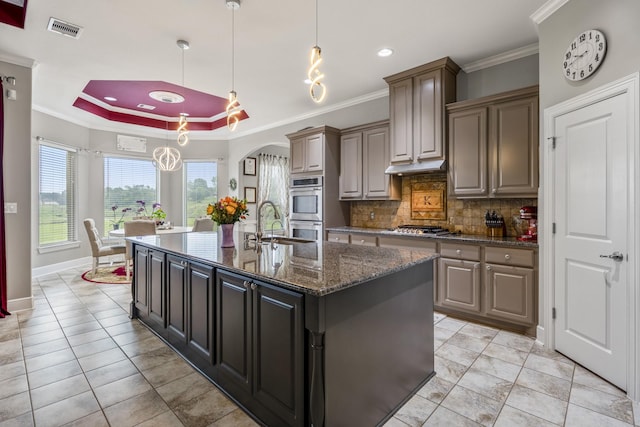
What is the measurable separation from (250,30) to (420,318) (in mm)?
2989

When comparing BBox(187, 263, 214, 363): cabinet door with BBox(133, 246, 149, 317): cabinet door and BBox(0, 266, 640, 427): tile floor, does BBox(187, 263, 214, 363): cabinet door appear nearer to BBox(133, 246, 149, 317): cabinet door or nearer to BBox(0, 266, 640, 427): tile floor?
BBox(0, 266, 640, 427): tile floor

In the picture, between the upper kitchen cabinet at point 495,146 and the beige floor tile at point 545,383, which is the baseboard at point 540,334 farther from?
the upper kitchen cabinet at point 495,146

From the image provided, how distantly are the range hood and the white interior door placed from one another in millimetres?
1180

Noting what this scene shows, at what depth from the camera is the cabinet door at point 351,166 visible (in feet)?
15.4

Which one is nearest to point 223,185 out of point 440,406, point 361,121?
point 361,121

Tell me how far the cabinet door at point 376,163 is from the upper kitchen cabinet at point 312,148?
0.54 metres

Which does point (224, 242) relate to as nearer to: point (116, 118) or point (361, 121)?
point (361, 121)

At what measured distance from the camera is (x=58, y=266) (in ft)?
19.0

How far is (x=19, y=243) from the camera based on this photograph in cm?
377

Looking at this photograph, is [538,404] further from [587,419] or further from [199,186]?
[199,186]

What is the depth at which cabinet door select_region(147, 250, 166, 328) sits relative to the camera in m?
2.85

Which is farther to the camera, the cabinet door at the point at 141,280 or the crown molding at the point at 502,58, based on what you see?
the crown molding at the point at 502,58

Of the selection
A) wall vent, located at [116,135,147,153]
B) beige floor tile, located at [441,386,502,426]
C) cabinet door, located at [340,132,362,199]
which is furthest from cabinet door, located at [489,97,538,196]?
wall vent, located at [116,135,147,153]

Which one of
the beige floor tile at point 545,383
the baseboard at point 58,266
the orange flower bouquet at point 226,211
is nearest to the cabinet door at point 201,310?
the orange flower bouquet at point 226,211
